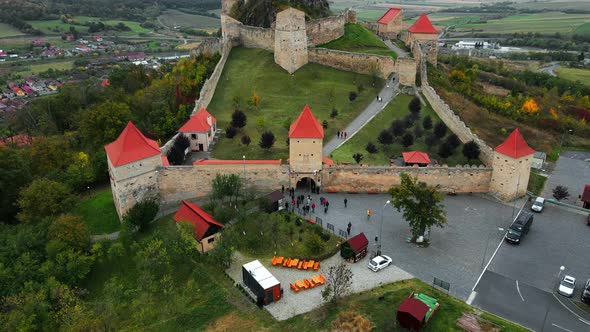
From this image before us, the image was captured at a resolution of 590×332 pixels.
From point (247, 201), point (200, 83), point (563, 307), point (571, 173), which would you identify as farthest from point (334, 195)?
point (200, 83)

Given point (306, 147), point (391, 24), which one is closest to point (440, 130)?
point (306, 147)

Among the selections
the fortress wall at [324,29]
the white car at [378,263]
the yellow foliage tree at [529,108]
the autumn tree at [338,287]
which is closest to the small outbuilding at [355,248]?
the white car at [378,263]

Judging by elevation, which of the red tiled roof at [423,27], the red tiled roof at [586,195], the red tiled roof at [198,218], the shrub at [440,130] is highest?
the red tiled roof at [423,27]

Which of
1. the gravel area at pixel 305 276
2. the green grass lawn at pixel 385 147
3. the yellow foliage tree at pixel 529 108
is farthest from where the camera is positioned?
the yellow foliage tree at pixel 529 108

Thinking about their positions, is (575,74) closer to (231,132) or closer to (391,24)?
(391,24)

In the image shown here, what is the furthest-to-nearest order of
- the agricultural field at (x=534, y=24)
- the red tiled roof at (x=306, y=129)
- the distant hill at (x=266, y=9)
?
the agricultural field at (x=534, y=24)
the distant hill at (x=266, y=9)
the red tiled roof at (x=306, y=129)

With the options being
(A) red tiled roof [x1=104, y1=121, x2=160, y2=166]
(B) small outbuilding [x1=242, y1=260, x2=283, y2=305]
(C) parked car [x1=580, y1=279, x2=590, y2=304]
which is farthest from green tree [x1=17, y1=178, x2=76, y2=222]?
(C) parked car [x1=580, y1=279, x2=590, y2=304]

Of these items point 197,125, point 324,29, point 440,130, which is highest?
point 324,29

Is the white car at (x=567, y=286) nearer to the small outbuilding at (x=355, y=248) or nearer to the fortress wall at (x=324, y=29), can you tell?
the small outbuilding at (x=355, y=248)
